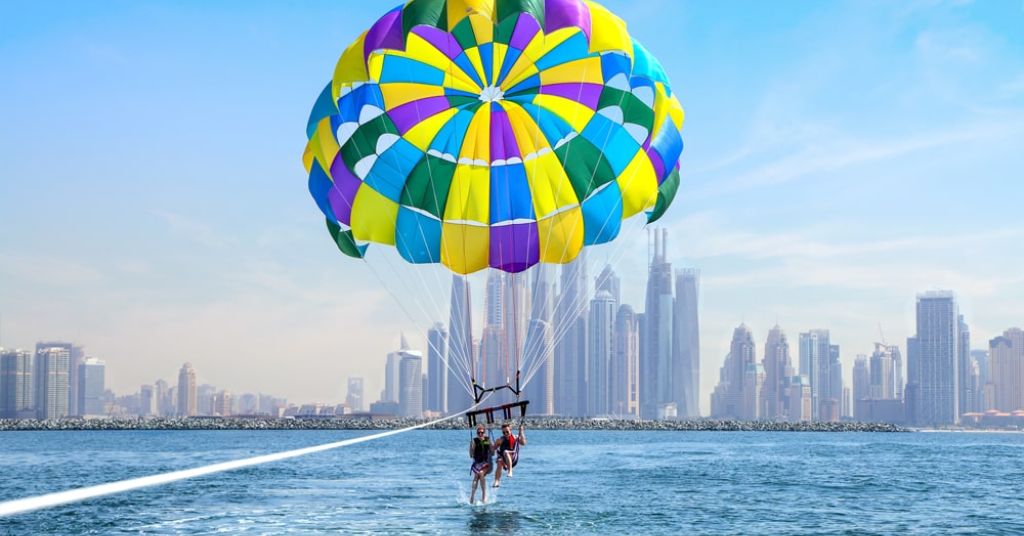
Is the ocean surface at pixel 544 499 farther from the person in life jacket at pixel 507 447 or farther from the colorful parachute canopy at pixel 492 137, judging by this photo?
the colorful parachute canopy at pixel 492 137

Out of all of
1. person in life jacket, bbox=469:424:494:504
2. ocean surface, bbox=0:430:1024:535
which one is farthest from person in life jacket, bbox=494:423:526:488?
ocean surface, bbox=0:430:1024:535

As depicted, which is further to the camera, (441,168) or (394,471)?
(394,471)

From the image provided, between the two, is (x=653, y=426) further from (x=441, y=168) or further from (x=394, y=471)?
(x=441, y=168)

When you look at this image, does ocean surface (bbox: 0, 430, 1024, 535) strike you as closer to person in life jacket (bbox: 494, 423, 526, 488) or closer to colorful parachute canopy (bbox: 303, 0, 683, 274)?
person in life jacket (bbox: 494, 423, 526, 488)

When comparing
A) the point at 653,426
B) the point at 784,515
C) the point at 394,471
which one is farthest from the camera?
the point at 653,426

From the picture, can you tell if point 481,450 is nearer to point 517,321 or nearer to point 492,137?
point 517,321

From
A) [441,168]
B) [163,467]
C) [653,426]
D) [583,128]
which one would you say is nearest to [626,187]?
[583,128]

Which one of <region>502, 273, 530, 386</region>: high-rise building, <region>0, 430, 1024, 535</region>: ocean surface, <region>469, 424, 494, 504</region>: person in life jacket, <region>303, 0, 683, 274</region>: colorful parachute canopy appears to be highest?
<region>303, 0, 683, 274</region>: colorful parachute canopy

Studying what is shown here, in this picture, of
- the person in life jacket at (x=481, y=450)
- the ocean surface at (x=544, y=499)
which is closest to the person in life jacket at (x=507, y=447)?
the person in life jacket at (x=481, y=450)
